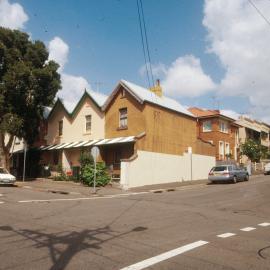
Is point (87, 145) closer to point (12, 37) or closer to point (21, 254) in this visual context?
point (12, 37)

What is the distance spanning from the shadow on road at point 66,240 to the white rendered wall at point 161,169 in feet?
52.2

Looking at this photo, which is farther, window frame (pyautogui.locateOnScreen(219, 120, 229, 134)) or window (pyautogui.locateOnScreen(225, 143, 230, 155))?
window (pyautogui.locateOnScreen(225, 143, 230, 155))

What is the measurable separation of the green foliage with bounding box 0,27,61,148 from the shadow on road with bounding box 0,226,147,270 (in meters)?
21.5

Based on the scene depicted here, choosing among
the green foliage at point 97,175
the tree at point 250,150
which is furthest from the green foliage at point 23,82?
the tree at point 250,150

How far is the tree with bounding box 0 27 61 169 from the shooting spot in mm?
29812

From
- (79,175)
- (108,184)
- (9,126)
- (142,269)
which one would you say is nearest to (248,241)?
(142,269)

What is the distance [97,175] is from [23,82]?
999 centimetres

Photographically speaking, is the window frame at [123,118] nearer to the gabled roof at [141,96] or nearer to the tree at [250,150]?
the gabled roof at [141,96]

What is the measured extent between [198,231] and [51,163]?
28.9 meters

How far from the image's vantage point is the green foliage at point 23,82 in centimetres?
2980

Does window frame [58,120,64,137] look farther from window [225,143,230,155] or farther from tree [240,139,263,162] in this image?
tree [240,139,263,162]

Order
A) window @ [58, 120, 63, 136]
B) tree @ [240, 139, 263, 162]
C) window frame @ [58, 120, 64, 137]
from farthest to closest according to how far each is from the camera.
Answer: tree @ [240, 139, 263, 162]
window @ [58, 120, 63, 136]
window frame @ [58, 120, 64, 137]

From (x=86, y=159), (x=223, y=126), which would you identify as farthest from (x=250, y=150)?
(x=86, y=159)

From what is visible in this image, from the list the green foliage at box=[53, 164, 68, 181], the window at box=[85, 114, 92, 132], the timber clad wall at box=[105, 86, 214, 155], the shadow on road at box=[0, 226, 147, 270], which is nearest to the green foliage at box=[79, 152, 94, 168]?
the timber clad wall at box=[105, 86, 214, 155]
